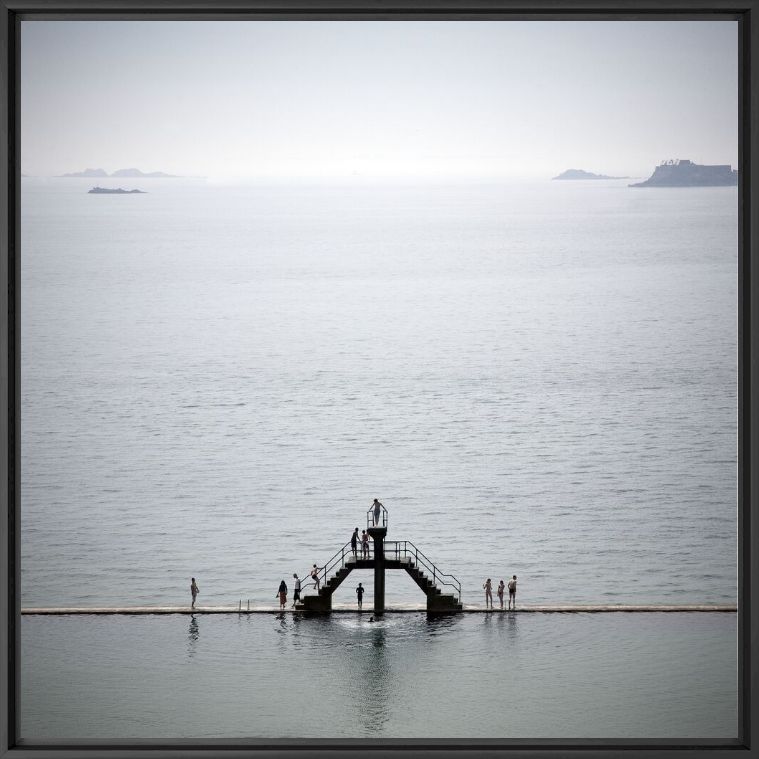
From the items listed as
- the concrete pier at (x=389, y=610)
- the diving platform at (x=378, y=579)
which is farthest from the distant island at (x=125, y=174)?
the diving platform at (x=378, y=579)

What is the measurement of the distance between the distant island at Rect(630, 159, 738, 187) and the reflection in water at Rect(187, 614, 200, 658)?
73.9m

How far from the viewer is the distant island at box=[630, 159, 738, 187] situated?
9800 centimetres

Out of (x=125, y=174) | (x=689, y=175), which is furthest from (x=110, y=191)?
(x=689, y=175)

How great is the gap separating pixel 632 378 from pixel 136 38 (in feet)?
195

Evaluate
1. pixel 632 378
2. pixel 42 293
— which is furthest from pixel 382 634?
pixel 42 293

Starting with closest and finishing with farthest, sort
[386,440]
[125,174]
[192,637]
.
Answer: [192,637], [386,440], [125,174]

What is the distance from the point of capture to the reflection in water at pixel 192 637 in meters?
30.4

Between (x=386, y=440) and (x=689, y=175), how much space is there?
4426 centimetres

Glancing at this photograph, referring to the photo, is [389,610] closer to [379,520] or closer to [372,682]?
[372,682]

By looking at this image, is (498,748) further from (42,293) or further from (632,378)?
(42,293)

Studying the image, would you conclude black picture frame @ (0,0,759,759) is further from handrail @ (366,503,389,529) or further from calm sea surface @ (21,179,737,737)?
handrail @ (366,503,389,529)

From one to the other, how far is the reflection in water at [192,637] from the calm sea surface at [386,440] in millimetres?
540

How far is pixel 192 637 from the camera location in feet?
103
